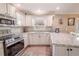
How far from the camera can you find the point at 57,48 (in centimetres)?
133

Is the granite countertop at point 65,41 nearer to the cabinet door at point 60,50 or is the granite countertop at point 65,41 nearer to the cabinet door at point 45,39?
the cabinet door at point 60,50

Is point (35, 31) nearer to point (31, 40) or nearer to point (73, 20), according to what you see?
point (31, 40)

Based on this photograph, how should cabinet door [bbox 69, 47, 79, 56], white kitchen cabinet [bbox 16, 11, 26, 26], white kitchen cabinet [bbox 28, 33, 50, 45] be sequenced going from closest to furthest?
1. cabinet door [bbox 69, 47, 79, 56]
2. white kitchen cabinet [bbox 16, 11, 26, 26]
3. white kitchen cabinet [bbox 28, 33, 50, 45]

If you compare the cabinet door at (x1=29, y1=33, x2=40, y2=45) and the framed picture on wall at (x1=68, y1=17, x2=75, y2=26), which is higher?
the framed picture on wall at (x1=68, y1=17, x2=75, y2=26)

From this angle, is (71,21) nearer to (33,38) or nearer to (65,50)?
(33,38)

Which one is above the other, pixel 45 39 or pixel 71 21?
pixel 71 21

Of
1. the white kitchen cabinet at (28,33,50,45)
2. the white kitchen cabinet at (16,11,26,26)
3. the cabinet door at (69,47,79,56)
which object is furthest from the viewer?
the white kitchen cabinet at (28,33,50,45)

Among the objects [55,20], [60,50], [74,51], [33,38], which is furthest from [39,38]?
[74,51]

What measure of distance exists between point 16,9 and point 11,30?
58cm

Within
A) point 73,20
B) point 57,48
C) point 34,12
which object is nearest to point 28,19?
point 34,12

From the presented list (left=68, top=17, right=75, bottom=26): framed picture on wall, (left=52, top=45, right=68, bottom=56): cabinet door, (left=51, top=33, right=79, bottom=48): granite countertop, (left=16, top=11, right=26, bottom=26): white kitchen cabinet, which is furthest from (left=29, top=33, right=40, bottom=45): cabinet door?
(left=52, top=45, right=68, bottom=56): cabinet door

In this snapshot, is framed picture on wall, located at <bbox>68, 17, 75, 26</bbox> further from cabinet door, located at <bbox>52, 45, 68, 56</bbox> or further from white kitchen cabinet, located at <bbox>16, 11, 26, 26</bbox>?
cabinet door, located at <bbox>52, 45, 68, 56</bbox>

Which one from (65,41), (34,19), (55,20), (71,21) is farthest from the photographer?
(55,20)

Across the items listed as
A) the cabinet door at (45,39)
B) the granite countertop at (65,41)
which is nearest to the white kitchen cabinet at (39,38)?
the cabinet door at (45,39)
